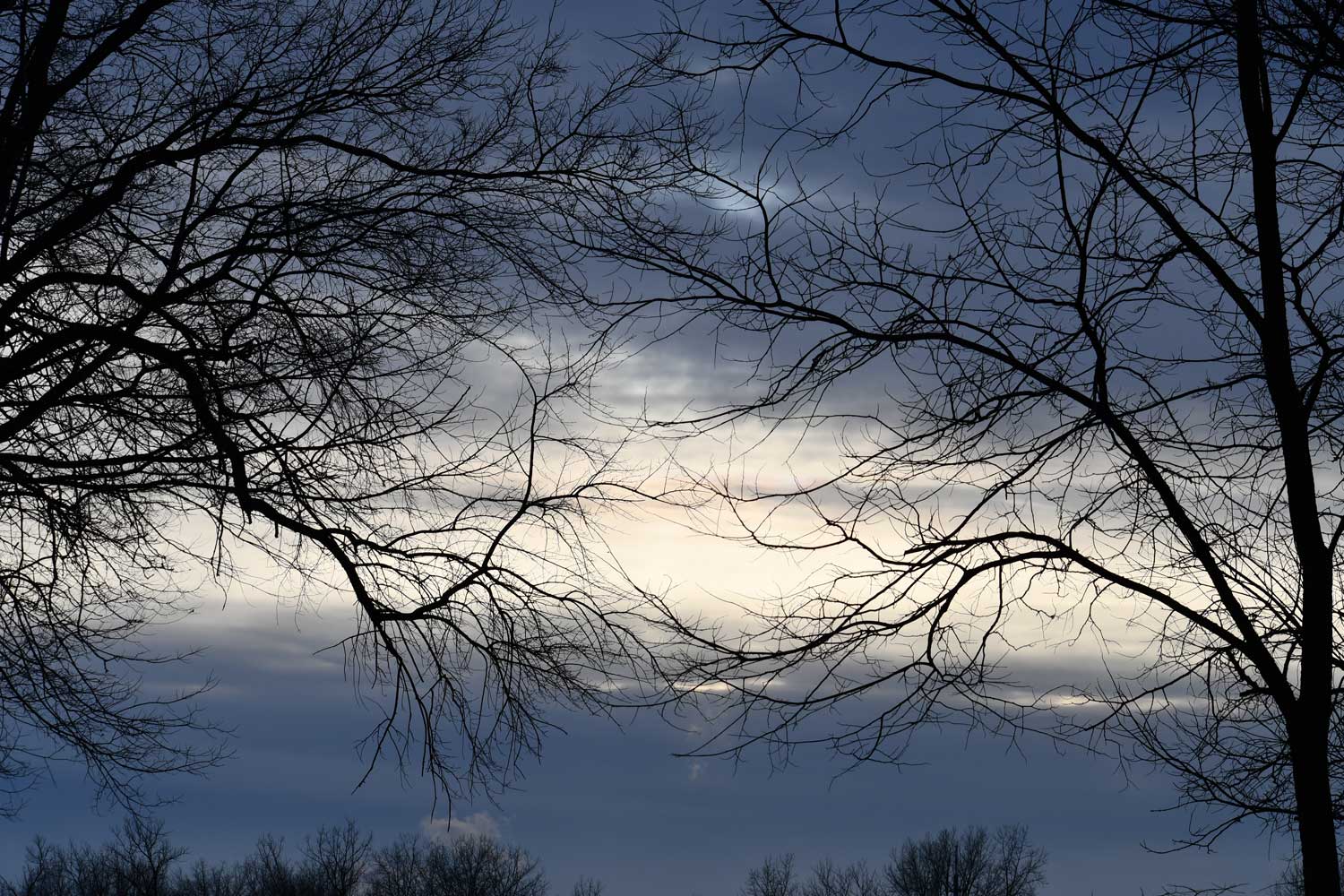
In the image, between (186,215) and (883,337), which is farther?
(186,215)

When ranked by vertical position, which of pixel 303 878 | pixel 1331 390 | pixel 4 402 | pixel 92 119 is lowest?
pixel 303 878

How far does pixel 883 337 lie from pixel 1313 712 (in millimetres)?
2569

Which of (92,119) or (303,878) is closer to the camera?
(92,119)

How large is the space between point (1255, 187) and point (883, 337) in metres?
2.09

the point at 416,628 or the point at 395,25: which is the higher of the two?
the point at 395,25

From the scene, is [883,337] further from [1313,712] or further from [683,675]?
[1313,712]

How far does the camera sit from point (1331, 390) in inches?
230

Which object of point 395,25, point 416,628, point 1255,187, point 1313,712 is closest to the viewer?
point 1313,712

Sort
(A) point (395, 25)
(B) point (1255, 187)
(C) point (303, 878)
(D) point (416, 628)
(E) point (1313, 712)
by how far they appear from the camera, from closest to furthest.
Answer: (E) point (1313, 712) → (B) point (1255, 187) → (D) point (416, 628) → (A) point (395, 25) → (C) point (303, 878)

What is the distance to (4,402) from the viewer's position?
7355 mm

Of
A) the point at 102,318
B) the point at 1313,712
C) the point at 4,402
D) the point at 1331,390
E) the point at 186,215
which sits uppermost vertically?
the point at 186,215

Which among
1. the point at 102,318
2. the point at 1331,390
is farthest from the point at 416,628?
the point at 1331,390

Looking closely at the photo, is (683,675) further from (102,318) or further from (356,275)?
(102,318)

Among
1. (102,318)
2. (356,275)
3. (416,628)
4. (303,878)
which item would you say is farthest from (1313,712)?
(303,878)
